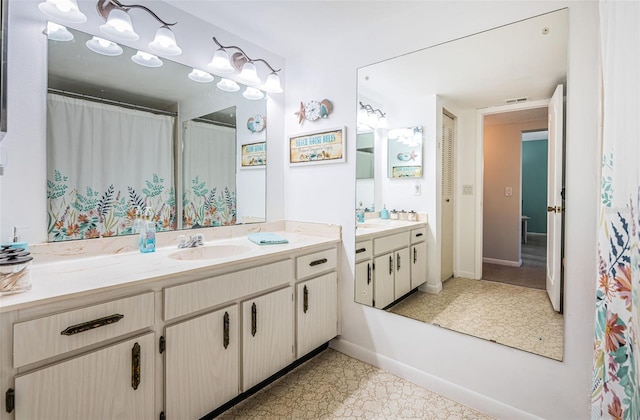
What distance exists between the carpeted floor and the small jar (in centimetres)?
215

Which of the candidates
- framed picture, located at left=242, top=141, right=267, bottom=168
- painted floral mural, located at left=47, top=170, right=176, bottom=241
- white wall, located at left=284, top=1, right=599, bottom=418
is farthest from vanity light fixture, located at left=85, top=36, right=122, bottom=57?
white wall, located at left=284, top=1, right=599, bottom=418

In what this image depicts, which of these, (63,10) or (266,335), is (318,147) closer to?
(266,335)

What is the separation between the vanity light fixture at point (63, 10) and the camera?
144cm

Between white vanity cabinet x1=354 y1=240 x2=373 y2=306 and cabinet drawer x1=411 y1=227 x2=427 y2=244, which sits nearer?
cabinet drawer x1=411 y1=227 x2=427 y2=244

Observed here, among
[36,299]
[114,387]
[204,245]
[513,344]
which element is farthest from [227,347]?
[513,344]

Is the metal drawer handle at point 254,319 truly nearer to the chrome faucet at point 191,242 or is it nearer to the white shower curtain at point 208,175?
the chrome faucet at point 191,242

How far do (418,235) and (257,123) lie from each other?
1.52 meters

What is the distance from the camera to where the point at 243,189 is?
2402 mm

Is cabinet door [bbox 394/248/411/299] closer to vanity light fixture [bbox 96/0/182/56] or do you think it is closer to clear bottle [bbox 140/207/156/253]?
clear bottle [bbox 140/207/156/253]

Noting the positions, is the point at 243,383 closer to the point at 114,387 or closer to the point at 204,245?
the point at 114,387

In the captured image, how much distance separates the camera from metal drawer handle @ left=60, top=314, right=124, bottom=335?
3.56 feet

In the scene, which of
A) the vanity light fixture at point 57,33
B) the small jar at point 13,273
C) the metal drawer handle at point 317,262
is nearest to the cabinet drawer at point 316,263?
the metal drawer handle at point 317,262

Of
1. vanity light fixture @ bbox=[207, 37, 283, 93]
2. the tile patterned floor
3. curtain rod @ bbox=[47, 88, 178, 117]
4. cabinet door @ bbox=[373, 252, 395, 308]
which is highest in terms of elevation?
vanity light fixture @ bbox=[207, 37, 283, 93]

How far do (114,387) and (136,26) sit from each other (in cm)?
188
